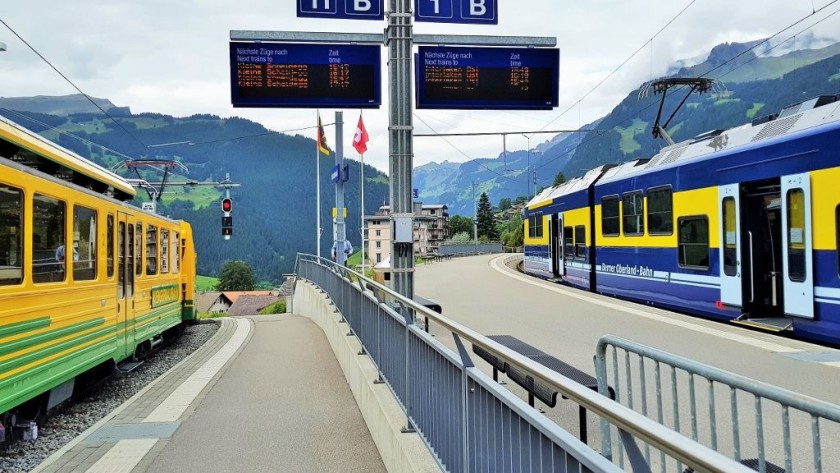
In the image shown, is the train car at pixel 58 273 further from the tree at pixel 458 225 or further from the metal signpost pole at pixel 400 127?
the tree at pixel 458 225

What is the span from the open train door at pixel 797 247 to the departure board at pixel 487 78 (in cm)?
388

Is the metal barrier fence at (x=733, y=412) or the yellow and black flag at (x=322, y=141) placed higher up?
the yellow and black flag at (x=322, y=141)

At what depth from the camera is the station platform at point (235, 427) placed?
6.02 metres

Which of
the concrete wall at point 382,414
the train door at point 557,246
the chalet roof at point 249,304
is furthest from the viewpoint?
the chalet roof at point 249,304

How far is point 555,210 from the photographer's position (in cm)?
2411

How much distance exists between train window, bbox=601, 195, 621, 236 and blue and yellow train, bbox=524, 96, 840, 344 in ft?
0.09

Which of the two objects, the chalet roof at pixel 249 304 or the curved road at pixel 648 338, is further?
the chalet roof at pixel 249 304

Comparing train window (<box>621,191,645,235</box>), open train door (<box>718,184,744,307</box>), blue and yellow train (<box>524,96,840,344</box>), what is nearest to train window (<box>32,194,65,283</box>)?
blue and yellow train (<box>524,96,840,344</box>)

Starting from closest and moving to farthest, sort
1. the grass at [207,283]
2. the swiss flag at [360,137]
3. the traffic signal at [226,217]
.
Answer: the swiss flag at [360,137] → the traffic signal at [226,217] → the grass at [207,283]

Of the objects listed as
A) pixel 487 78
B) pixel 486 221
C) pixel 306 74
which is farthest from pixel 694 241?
pixel 486 221

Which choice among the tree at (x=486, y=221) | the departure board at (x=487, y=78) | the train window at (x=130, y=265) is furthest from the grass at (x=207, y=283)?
the departure board at (x=487, y=78)

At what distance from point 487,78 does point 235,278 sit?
4809 inches

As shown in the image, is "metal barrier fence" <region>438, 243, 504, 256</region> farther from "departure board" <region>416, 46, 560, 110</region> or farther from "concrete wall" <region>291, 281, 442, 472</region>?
"concrete wall" <region>291, 281, 442, 472</region>

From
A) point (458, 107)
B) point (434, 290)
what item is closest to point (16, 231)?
point (458, 107)
